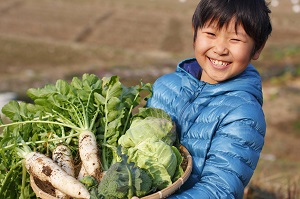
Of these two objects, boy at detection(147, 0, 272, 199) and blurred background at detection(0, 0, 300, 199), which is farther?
blurred background at detection(0, 0, 300, 199)

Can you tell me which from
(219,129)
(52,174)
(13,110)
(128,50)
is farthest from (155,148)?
(128,50)

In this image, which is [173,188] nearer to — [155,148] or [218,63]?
[155,148]

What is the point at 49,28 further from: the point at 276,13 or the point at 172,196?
the point at 172,196

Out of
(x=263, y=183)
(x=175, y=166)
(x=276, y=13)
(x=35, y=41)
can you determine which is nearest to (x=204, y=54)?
(x=175, y=166)

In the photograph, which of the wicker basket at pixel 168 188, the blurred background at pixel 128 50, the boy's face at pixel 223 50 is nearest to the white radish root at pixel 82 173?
the wicker basket at pixel 168 188

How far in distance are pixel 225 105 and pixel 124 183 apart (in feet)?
2.81

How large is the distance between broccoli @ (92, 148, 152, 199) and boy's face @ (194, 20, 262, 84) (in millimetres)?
878

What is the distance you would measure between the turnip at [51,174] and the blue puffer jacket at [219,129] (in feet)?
1.95

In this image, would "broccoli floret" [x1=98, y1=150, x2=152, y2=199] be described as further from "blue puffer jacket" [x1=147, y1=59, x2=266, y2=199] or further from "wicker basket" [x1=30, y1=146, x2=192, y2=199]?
"blue puffer jacket" [x1=147, y1=59, x2=266, y2=199]

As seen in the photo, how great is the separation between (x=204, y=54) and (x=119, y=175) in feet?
3.33

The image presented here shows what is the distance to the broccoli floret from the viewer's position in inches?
96.7

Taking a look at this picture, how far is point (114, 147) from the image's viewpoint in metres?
3.05

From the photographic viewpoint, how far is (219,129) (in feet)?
9.66

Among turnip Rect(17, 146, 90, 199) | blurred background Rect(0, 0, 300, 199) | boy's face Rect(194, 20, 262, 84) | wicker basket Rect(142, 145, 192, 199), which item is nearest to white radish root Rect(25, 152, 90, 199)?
turnip Rect(17, 146, 90, 199)
